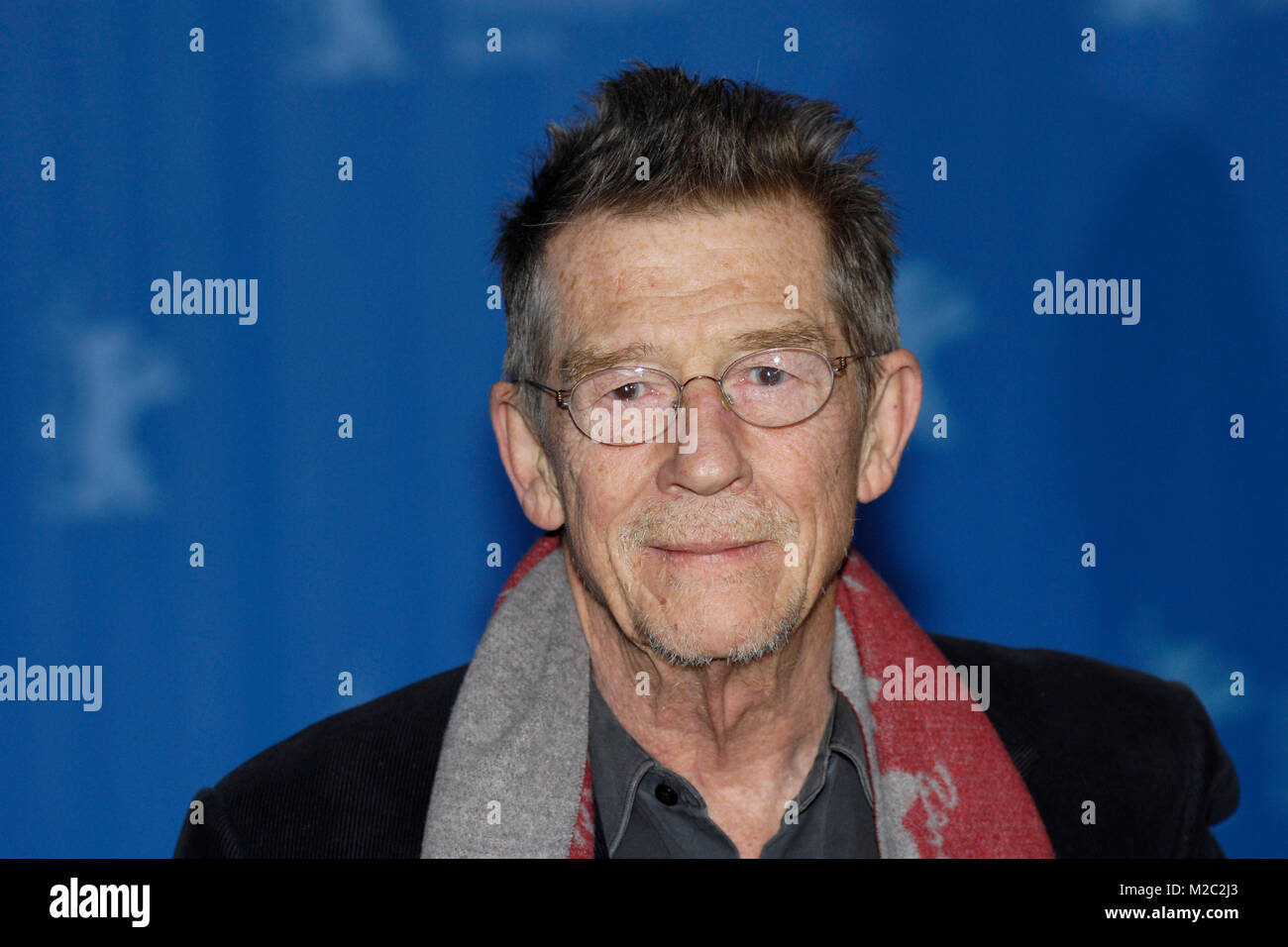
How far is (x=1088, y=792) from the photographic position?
2.09 m

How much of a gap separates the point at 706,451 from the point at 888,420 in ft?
1.30

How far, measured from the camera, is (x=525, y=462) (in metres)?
2.06

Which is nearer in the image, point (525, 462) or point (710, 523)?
point (710, 523)

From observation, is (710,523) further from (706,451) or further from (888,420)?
→ (888,420)

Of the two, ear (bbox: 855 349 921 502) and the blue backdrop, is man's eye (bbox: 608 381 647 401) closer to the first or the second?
ear (bbox: 855 349 921 502)

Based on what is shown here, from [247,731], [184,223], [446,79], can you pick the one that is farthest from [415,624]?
[446,79]

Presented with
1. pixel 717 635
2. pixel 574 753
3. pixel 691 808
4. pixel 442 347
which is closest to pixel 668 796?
pixel 691 808

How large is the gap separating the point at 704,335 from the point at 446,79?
1179 millimetres

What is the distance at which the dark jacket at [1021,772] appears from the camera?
1.95 metres

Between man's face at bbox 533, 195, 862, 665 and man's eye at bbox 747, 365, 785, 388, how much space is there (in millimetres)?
33

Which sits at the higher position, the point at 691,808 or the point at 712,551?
the point at 712,551

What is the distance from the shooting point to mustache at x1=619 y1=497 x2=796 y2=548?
71.1 inches

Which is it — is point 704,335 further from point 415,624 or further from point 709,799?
point 415,624

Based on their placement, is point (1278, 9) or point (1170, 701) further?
point (1278, 9)
